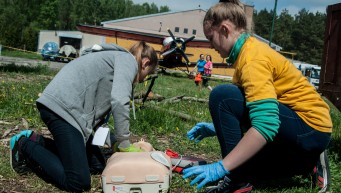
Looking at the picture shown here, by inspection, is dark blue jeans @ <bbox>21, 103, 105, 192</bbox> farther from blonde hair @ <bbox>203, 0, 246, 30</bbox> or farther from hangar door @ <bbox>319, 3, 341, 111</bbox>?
hangar door @ <bbox>319, 3, 341, 111</bbox>

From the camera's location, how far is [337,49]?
17.5ft

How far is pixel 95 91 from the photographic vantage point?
3125mm

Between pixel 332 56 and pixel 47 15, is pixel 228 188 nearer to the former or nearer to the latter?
pixel 332 56

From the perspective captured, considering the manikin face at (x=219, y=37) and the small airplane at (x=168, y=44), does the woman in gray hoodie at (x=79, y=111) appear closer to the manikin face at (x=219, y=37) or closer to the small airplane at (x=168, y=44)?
the manikin face at (x=219, y=37)

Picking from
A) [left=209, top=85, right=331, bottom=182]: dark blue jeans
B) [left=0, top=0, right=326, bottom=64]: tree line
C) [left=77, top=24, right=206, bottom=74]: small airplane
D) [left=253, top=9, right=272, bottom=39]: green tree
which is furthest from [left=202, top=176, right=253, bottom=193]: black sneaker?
[left=253, top=9, right=272, bottom=39]: green tree

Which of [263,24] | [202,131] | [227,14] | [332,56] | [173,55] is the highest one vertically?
[263,24]

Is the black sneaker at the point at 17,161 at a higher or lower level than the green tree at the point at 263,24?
lower

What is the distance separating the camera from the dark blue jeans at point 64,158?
2832 millimetres

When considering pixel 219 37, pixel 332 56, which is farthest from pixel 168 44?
pixel 219 37

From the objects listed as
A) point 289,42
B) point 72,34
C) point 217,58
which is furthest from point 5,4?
point 289,42

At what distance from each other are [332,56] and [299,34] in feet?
276

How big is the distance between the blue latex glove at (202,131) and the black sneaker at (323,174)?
80 centimetres

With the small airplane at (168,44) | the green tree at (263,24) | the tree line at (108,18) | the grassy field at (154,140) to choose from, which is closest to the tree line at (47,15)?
the tree line at (108,18)

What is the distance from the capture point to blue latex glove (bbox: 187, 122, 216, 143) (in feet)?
10.5
